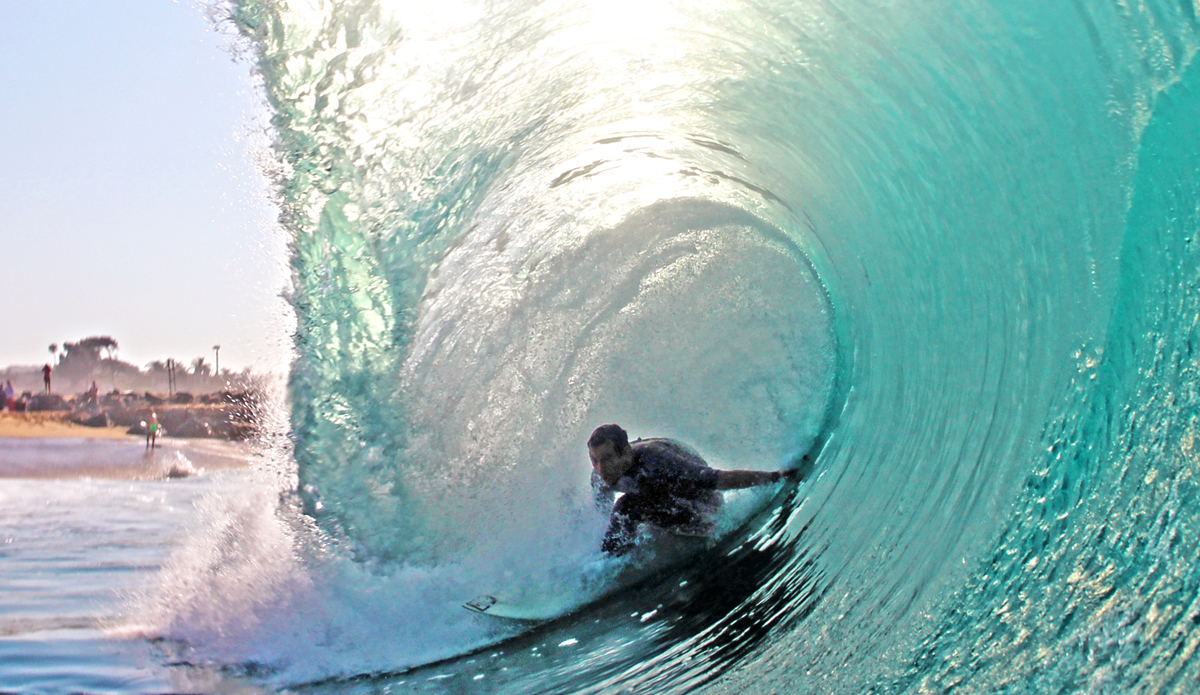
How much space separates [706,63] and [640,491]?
8.25 ft

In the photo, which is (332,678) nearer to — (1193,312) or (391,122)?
(391,122)

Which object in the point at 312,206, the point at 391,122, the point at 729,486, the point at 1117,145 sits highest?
the point at 391,122

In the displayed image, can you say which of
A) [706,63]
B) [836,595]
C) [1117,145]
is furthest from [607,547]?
[1117,145]

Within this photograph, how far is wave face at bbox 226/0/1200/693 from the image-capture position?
9.96 ft

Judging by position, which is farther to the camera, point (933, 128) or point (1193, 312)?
point (933, 128)

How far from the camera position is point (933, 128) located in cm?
398

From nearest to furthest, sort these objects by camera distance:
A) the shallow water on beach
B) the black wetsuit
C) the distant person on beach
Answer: the shallow water on beach → the black wetsuit → the distant person on beach

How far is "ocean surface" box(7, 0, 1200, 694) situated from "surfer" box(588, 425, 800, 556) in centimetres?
22

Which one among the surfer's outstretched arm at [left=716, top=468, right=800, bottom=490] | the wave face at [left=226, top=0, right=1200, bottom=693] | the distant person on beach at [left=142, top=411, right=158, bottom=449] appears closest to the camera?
the wave face at [left=226, top=0, right=1200, bottom=693]

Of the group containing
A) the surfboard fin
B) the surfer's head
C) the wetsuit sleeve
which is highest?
the surfer's head

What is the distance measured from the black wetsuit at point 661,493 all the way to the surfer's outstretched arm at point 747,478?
0.23 ft

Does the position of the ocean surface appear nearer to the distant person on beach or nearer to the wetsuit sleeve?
the wetsuit sleeve

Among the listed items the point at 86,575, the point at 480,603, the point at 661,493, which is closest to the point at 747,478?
the point at 661,493

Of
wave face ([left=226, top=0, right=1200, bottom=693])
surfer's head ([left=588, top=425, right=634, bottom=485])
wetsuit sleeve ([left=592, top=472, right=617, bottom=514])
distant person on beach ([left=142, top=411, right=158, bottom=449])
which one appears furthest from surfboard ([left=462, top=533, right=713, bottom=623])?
distant person on beach ([left=142, top=411, right=158, bottom=449])
